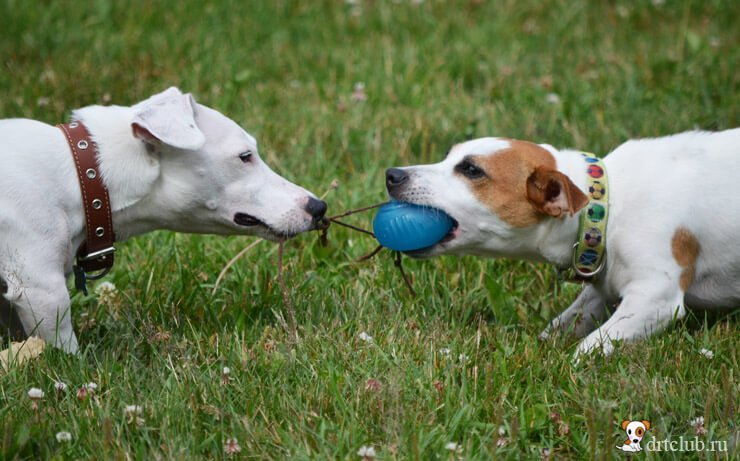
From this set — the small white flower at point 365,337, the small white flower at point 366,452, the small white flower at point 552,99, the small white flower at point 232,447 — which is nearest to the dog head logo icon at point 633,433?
the small white flower at point 366,452

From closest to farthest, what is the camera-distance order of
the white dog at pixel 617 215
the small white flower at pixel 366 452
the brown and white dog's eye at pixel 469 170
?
the small white flower at pixel 366 452, the white dog at pixel 617 215, the brown and white dog's eye at pixel 469 170

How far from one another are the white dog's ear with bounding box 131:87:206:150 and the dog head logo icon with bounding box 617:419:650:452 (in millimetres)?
1820

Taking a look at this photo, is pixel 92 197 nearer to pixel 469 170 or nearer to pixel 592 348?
pixel 469 170

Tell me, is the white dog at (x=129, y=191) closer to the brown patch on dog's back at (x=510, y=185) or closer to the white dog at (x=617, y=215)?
the white dog at (x=617, y=215)

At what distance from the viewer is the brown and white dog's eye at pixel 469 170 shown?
12.9 feet

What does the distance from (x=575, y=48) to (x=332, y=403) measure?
4.91m

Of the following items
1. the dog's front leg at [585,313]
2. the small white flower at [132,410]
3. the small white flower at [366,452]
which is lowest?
the dog's front leg at [585,313]

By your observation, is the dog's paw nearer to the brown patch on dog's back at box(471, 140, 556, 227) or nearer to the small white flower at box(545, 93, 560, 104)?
the brown patch on dog's back at box(471, 140, 556, 227)

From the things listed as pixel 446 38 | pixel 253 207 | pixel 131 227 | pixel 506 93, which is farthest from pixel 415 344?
pixel 446 38

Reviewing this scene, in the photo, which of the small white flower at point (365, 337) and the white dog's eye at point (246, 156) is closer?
the small white flower at point (365, 337)

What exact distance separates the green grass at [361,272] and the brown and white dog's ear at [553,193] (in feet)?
1.82

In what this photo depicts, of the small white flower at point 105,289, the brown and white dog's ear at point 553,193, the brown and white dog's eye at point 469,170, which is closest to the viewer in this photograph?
the brown and white dog's ear at point 553,193

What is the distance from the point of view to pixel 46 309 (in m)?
3.47

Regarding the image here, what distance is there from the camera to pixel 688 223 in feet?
12.8
